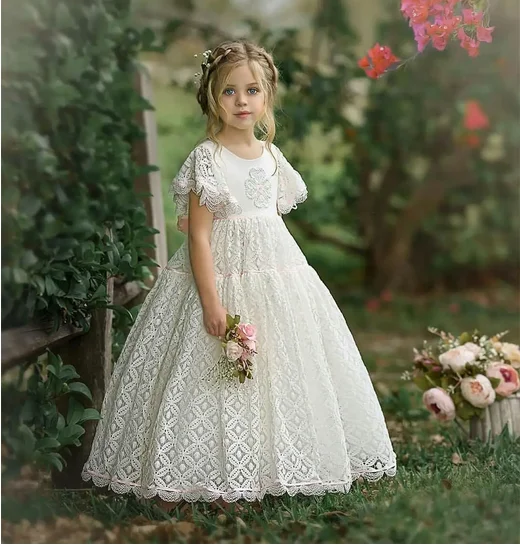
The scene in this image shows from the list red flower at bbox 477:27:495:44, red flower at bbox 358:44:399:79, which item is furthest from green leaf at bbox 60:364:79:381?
red flower at bbox 477:27:495:44

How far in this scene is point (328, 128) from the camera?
6.27 metres

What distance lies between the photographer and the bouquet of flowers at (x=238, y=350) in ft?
8.84

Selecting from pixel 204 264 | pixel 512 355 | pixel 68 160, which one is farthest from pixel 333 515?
pixel 68 160

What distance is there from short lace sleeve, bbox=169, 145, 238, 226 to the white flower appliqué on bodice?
7cm

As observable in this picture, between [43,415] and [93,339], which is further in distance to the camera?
[93,339]

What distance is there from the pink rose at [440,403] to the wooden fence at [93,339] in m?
1.23

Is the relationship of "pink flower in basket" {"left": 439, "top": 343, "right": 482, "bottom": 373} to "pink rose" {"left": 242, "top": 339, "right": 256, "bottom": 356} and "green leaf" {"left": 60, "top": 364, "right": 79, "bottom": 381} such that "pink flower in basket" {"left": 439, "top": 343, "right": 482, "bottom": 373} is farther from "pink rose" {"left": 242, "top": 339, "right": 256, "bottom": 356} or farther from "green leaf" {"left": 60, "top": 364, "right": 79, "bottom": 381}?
"green leaf" {"left": 60, "top": 364, "right": 79, "bottom": 381}

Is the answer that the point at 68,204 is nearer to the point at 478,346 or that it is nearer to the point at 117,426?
the point at 117,426

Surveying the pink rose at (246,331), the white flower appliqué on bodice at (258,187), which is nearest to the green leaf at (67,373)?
the pink rose at (246,331)

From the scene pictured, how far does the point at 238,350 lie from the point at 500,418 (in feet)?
4.79

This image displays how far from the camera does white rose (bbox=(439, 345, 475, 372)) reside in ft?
12.1

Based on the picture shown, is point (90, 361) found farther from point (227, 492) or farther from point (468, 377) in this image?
point (468, 377)

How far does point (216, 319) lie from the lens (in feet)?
9.07

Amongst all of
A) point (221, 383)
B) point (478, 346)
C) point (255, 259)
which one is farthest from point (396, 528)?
point (478, 346)
